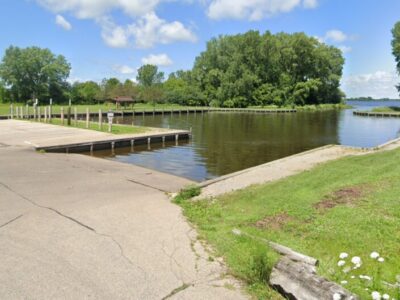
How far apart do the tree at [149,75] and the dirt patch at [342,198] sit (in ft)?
320

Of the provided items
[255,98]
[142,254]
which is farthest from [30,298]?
[255,98]

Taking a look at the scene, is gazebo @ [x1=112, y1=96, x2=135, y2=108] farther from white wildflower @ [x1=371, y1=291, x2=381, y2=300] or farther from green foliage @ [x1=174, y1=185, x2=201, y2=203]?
A: white wildflower @ [x1=371, y1=291, x2=381, y2=300]

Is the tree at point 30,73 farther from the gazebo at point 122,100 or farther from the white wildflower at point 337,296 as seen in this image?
the white wildflower at point 337,296

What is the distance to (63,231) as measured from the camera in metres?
6.01

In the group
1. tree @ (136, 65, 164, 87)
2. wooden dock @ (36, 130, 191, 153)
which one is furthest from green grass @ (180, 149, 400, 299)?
tree @ (136, 65, 164, 87)

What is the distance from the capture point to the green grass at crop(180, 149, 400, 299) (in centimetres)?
436

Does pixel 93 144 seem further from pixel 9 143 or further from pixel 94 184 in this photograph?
pixel 94 184

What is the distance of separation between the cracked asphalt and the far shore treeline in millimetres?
61378

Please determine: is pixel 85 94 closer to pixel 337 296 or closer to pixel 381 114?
pixel 381 114

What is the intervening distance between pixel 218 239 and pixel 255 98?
7127cm

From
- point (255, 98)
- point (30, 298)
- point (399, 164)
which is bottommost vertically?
point (30, 298)

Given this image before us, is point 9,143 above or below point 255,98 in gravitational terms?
below

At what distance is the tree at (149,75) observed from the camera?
102 metres

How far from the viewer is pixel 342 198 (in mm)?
7160
